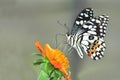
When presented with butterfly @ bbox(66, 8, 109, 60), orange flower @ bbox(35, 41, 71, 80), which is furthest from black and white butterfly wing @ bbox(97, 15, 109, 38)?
orange flower @ bbox(35, 41, 71, 80)

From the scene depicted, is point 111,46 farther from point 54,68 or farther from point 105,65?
point 54,68

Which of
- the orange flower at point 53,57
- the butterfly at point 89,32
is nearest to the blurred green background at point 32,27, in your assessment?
the butterfly at point 89,32

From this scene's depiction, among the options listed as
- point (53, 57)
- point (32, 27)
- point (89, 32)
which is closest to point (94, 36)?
point (89, 32)

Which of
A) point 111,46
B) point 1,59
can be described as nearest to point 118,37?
point 111,46

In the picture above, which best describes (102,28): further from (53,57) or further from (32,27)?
(32,27)

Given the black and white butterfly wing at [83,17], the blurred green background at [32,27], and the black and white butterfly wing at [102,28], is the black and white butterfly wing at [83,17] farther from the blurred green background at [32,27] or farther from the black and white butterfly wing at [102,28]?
the blurred green background at [32,27]

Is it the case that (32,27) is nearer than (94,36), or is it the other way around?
(94,36)

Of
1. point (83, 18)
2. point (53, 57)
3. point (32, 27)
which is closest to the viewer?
point (53, 57)
